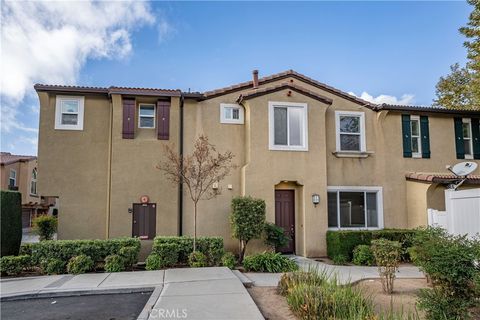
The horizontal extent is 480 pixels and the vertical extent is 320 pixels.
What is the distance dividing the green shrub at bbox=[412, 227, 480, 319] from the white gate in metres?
4.44

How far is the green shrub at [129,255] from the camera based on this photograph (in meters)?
10.7

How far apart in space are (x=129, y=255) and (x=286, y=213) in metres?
6.28

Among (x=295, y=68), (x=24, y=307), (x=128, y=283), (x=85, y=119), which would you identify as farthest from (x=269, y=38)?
(x=24, y=307)

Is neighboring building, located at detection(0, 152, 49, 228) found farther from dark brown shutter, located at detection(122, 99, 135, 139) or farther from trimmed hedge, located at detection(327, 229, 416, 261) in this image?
trimmed hedge, located at detection(327, 229, 416, 261)

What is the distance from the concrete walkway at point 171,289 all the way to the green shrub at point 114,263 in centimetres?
41

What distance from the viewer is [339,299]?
20.0 ft

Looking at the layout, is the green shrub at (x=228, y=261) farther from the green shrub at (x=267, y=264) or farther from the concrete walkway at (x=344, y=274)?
the concrete walkway at (x=344, y=274)

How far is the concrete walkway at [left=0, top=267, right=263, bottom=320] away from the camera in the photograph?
6340 mm

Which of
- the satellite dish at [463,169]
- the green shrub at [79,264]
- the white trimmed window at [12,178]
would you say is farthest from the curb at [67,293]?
the white trimmed window at [12,178]

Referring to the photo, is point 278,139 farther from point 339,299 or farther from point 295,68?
point 339,299

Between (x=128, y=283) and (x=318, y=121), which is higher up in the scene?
(x=318, y=121)

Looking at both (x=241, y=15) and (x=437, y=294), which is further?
(x=241, y=15)

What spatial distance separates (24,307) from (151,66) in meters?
11.2

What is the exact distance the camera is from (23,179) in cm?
2956
